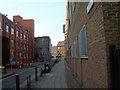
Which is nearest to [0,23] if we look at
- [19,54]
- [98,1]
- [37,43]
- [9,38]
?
[9,38]

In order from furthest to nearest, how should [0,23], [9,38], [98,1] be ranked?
[9,38], [0,23], [98,1]

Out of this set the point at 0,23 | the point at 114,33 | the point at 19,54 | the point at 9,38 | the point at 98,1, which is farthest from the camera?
the point at 19,54

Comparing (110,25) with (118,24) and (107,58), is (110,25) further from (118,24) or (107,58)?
(107,58)

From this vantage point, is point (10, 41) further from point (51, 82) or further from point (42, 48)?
point (42, 48)

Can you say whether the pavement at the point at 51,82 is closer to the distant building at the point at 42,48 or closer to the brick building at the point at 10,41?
the brick building at the point at 10,41

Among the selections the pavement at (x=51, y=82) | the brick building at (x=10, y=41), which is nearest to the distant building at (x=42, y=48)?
the brick building at (x=10, y=41)

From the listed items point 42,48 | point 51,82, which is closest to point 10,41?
point 51,82

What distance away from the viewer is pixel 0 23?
53.8 meters

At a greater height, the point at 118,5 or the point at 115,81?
the point at 118,5

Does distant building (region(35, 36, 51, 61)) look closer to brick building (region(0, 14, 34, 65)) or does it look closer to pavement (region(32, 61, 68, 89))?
brick building (region(0, 14, 34, 65))

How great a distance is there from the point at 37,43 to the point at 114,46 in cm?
11181

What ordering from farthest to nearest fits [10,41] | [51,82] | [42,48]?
1. [42,48]
2. [10,41]
3. [51,82]

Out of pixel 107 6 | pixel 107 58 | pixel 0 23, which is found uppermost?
pixel 0 23

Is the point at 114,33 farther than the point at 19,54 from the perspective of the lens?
No
